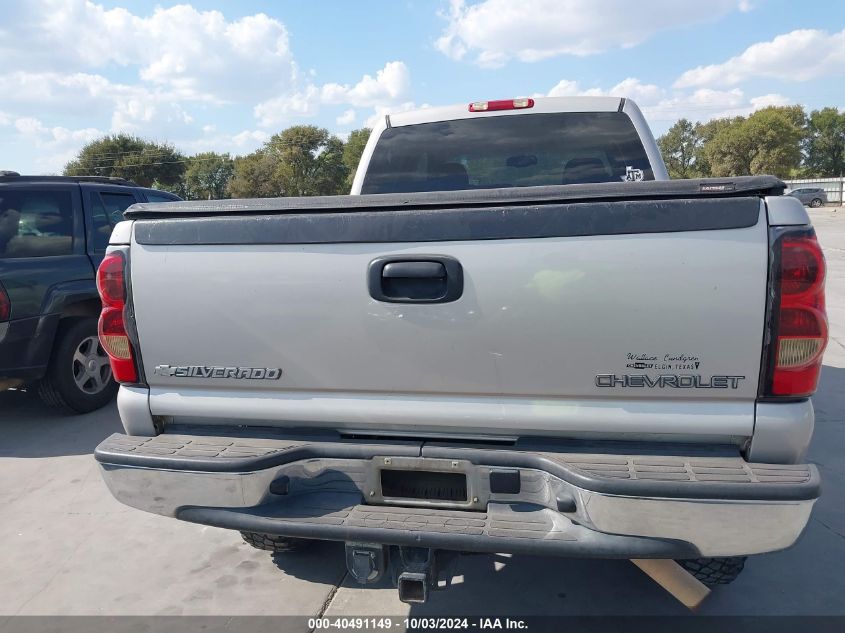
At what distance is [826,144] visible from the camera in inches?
3105

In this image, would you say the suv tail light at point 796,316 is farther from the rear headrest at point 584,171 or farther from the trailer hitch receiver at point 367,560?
the rear headrest at point 584,171

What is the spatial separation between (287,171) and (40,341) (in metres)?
60.9

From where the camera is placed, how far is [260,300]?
2.31m

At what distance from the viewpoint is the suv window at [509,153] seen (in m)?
3.91

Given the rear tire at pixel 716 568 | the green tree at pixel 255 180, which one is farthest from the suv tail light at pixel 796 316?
the green tree at pixel 255 180

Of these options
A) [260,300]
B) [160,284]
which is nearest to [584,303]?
[260,300]

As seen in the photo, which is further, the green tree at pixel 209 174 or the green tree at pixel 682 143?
the green tree at pixel 682 143

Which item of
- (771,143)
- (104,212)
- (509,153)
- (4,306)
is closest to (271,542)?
(509,153)

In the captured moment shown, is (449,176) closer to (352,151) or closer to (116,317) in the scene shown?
(116,317)

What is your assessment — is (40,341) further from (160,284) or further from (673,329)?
(673,329)

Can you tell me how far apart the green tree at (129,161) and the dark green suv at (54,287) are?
5868 cm

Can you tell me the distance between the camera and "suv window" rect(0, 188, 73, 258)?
197 inches

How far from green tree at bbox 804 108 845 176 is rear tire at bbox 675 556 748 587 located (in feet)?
294

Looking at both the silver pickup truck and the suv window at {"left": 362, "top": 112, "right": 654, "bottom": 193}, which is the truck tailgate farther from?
the suv window at {"left": 362, "top": 112, "right": 654, "bottom": 193}
